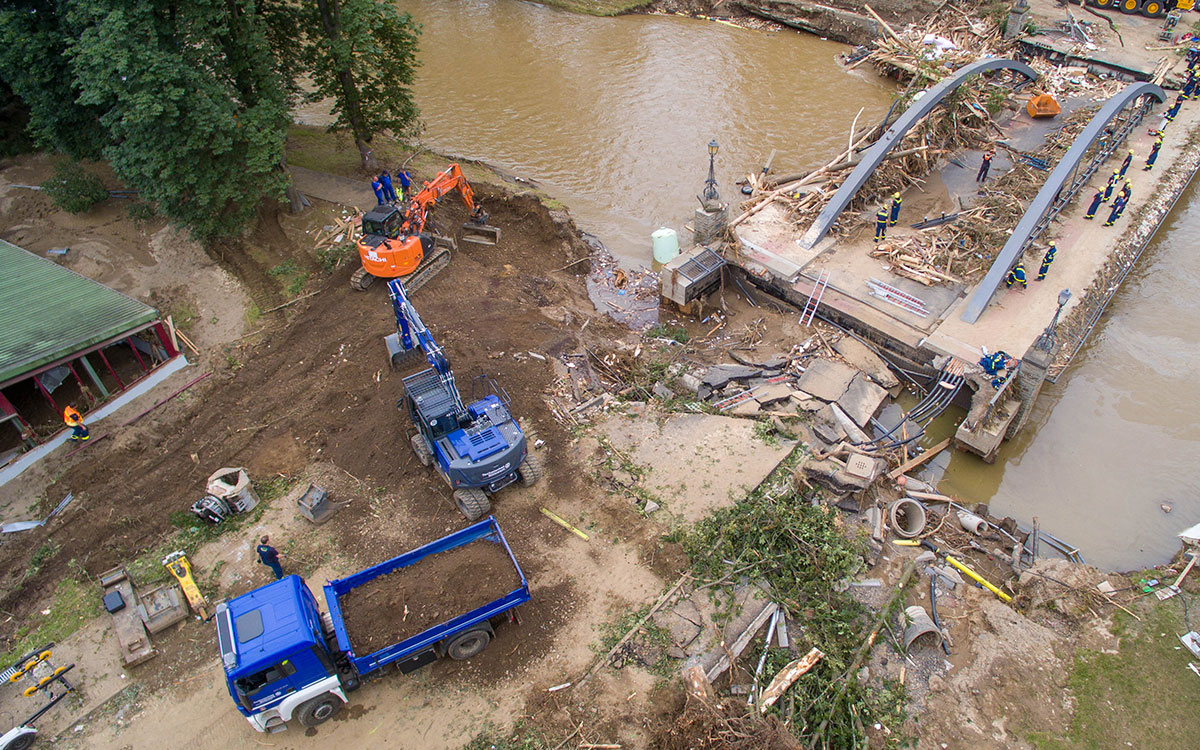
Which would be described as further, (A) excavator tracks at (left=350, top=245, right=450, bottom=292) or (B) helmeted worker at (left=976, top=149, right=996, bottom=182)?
(B) helmeted worker at (left=976, top=149, right=996, bottom=182)

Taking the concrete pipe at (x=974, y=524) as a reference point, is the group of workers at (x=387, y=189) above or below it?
above

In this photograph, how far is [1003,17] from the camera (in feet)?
105

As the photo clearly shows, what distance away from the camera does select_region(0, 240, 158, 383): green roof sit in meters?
14.5

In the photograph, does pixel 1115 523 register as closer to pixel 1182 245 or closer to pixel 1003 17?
pixel 1182 245

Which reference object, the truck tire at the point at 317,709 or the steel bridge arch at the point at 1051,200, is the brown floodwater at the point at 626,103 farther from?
the truck tire at the point at 317,709

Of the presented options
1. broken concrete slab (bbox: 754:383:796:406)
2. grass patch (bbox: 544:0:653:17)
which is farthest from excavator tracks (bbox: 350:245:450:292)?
grass patch (bbox: 544:0:653:17)

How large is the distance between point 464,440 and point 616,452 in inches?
131

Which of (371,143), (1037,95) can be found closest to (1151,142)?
(1037,95)

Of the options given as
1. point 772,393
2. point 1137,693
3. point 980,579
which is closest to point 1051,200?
point 772,393

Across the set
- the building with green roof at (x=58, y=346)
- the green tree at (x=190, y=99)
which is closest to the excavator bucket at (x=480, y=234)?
the green tree at (x=190, y=99)

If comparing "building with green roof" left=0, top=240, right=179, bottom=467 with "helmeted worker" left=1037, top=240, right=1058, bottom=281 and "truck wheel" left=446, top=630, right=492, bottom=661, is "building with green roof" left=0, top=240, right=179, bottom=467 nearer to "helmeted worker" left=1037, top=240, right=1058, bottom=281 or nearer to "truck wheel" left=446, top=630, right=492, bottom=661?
"truck wheel" left=446, top=630, right=492, bottom=661

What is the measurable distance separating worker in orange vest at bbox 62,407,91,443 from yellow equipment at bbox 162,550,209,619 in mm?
4905

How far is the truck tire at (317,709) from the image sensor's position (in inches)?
390

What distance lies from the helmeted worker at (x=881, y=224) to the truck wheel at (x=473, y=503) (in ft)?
45.6
